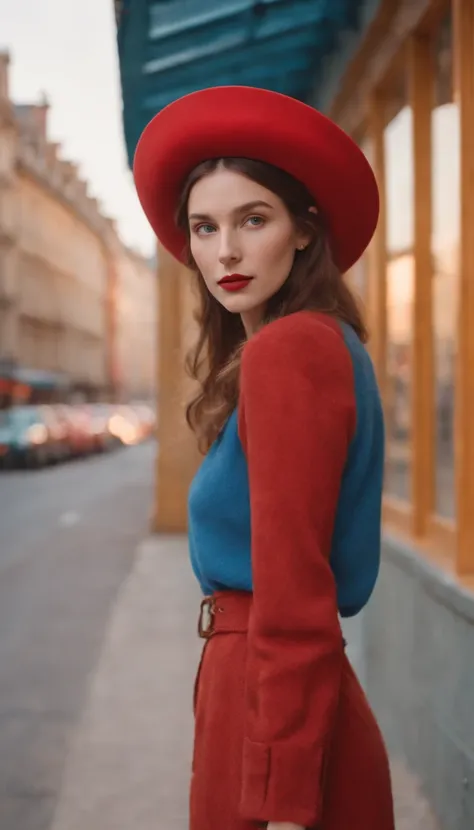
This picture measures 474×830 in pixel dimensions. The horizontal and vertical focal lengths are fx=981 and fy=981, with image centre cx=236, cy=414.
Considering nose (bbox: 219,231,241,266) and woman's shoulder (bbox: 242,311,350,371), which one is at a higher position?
nose (bbox: 219,231,241,266)

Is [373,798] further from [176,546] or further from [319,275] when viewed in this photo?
[176,546]

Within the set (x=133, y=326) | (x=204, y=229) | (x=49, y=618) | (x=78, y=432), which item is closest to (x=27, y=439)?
(x=78, y=432)

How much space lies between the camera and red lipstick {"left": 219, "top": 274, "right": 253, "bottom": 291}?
1.47 meters

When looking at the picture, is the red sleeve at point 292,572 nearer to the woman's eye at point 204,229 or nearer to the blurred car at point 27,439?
the woman's eye at point 204,229

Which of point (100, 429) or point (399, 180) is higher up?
point (399, 180)

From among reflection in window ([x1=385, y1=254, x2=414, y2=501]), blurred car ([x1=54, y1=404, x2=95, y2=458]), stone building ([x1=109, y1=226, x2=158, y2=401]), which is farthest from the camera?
stone building ([x1=109, y1=226, x2=158, y2=401])

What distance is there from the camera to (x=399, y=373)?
4.36m

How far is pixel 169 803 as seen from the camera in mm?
3447

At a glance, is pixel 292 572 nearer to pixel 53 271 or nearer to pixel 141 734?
pixel 141 734

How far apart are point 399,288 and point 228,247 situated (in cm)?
304

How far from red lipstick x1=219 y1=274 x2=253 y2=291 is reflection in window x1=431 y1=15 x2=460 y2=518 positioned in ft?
6.72

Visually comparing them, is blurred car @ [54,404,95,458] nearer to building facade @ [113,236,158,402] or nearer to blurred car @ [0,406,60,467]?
blurred car @ [0,406,60,467]

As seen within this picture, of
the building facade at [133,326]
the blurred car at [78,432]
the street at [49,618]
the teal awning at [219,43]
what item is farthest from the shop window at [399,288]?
the building facade at [133,326]

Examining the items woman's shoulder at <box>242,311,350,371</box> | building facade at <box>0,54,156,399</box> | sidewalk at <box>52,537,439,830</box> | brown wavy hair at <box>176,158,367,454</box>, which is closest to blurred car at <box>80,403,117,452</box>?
building facade at <box>0,54,156,399</box>
